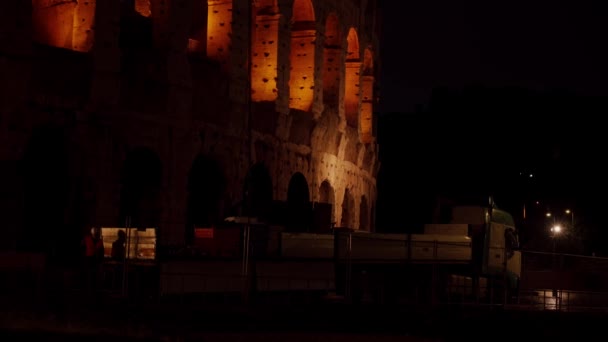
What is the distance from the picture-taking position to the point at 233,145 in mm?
27125

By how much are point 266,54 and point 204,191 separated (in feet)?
16.5

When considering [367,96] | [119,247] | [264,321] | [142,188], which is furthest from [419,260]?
[367,96]

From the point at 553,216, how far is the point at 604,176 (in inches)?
161

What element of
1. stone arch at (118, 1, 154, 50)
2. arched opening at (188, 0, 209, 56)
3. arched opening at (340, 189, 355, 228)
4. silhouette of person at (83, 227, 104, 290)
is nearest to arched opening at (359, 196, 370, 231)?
arched opening at (340, 189, 355, 228)

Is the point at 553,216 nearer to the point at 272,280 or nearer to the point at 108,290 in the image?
the point at 272,280

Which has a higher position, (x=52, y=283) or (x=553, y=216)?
(x=553, y=216)

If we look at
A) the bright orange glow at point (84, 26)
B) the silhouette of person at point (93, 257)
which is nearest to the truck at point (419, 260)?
the silhouette of person at point (93, 257)

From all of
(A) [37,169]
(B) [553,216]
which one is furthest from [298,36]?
(B) [553,216]

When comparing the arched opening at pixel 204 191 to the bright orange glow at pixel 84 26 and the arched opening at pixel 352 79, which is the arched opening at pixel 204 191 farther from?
the arched opening at pixel 352 79

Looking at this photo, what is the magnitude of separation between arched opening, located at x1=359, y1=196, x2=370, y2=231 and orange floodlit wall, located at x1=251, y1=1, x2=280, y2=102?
12361 mm

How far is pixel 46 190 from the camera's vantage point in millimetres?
22453

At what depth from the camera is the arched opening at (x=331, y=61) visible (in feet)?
115

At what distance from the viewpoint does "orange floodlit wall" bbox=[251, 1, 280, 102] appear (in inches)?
1150

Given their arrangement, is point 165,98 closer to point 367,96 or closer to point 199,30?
point 199,30
